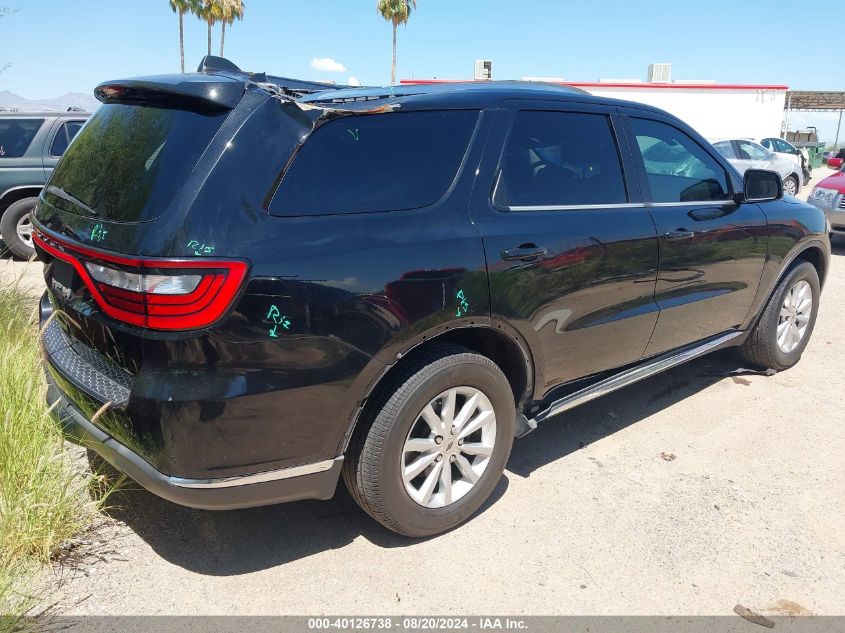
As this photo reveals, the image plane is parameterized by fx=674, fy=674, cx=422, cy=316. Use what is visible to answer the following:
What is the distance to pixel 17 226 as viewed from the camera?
859 centimetres

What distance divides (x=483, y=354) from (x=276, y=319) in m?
1.18

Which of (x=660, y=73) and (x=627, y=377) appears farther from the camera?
(x=660, y=73)

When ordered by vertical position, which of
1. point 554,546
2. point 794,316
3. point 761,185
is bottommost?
point 554,546

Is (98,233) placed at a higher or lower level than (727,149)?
lower

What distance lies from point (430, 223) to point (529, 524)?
1476 millimetres

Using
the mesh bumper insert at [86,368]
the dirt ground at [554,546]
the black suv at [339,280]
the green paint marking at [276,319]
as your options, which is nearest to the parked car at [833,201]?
the dirt ground at [554,546]

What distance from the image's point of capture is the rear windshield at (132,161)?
7.68ft

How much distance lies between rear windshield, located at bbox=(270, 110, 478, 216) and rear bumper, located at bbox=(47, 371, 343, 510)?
3.11ft

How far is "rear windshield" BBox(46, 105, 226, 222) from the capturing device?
2.34 m

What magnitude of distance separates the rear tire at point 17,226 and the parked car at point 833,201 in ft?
37.0

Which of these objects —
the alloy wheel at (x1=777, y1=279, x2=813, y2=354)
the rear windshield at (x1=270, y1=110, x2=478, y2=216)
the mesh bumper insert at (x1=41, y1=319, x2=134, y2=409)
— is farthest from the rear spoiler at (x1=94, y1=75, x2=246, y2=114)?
the alloy wheel at (x1=777, y1=279, x2=813, y2=354)

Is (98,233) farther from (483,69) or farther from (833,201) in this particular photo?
(483,69)

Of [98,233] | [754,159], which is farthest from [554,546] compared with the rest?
[754,159]

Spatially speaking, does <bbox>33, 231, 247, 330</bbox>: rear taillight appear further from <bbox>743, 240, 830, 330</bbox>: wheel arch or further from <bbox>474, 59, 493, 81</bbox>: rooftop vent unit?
<bbox>474, 59, 493, 81</bbox>: rooftop vent unit
